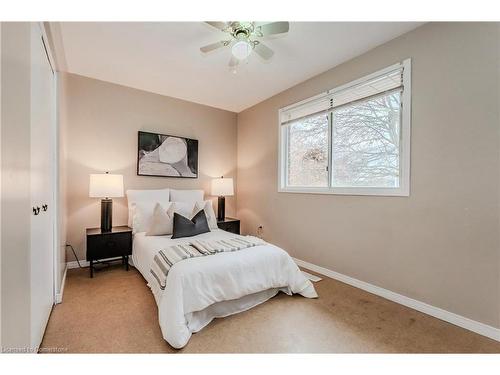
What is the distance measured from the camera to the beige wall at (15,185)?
0.94 metres

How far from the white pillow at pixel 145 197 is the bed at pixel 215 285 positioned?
0.82m

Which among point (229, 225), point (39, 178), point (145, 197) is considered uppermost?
point (39, 178)

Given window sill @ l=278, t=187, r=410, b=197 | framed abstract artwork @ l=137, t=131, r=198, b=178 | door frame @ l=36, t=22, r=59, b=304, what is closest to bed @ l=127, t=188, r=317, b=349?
door frame @ l=36, t=22, r=59, b=304

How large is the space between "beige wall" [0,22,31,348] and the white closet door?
0.13 meters

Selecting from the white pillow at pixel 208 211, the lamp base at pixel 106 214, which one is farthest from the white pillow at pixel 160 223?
the lamp base at pixel 106 214

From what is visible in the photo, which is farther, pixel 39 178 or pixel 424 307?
pixel 424 307

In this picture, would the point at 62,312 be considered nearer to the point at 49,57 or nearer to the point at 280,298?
the point at 280,298

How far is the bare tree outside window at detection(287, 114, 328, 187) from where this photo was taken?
119 inches

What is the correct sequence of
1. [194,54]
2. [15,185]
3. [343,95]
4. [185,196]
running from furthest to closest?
[185,196]
[343,95]
[194,54]
[15,185]

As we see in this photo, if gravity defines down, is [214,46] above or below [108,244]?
above

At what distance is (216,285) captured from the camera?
1.87 m

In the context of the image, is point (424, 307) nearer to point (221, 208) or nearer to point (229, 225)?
point (229, 225)

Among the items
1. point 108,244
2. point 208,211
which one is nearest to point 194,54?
point 208,211

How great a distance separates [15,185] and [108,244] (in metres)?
1.99
